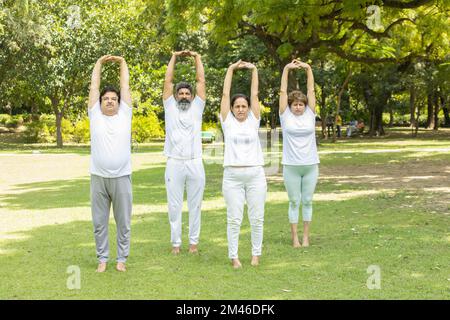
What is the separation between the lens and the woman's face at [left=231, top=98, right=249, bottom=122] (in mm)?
7605

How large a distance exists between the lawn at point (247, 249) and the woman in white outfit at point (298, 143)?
0.72m

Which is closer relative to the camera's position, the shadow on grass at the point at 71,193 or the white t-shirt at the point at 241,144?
the white t-shirt at the point at 241,144

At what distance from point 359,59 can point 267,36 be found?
3.99 meters

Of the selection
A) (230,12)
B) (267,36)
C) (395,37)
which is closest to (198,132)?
(230,12)

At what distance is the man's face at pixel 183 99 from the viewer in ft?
26.8

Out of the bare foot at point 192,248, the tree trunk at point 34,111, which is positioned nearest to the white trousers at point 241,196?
the bare foot at point 192,248

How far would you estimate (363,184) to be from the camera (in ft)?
54.4

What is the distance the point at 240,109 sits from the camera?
7605mm

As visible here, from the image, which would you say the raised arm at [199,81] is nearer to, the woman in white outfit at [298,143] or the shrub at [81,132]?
the woman in white outfit at [298,143]

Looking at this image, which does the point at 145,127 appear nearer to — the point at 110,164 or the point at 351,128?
the point at 351,128

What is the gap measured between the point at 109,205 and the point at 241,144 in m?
1.56

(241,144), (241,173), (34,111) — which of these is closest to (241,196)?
(241,173)

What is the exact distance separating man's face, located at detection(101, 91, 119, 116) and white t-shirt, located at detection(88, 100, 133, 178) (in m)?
0.04

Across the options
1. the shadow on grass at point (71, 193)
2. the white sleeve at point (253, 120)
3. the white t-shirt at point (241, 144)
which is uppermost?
the white sleeve at point (253, 120)
